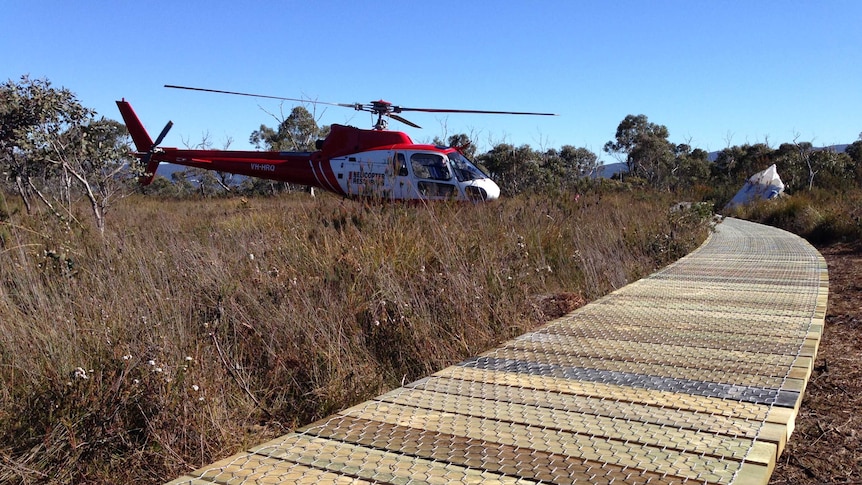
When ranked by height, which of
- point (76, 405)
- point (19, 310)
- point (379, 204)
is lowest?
point (76, 405)

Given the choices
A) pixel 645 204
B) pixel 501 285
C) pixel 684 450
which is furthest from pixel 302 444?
pixel 645 204

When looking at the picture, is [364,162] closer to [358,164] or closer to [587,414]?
[358,164]

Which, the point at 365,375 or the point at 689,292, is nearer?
the point at 365,375

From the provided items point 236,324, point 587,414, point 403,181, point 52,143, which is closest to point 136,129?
point 52,143

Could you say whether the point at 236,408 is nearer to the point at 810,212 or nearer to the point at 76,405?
the point at 76,405

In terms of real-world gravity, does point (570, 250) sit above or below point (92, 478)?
above

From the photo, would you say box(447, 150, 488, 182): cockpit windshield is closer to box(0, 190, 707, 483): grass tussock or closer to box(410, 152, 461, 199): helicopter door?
box(410, 152, 461, 199): helicopter door

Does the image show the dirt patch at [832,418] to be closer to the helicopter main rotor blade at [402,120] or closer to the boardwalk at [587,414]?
the boardwalk at [587,414]

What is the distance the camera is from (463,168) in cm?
1041

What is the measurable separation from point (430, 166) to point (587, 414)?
8705mm

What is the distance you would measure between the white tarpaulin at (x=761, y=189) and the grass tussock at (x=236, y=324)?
19.9 metres

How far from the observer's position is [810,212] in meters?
13.7

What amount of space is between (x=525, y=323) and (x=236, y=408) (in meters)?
1.95

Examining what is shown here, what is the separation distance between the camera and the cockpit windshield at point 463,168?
1032 centimetres
